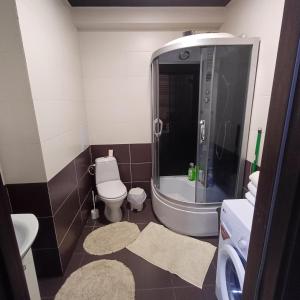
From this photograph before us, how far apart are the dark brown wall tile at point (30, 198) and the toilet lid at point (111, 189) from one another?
0.79 meters

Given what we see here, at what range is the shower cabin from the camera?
175 centimetres

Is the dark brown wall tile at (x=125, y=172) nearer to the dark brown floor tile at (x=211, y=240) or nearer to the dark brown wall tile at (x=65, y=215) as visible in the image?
the dark brown wall tile at (x=65, y=215)

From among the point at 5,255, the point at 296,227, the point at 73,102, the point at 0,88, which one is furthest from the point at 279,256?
the point at 73,102

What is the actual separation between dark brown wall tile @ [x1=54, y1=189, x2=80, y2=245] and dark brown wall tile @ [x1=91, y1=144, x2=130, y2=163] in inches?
29.0

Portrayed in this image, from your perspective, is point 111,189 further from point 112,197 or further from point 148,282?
point 148,282

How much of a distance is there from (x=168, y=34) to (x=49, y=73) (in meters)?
1.55

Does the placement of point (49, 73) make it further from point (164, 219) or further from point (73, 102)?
point (164, 219)

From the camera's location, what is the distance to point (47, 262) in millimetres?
1538

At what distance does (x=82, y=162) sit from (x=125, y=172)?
0.68 m

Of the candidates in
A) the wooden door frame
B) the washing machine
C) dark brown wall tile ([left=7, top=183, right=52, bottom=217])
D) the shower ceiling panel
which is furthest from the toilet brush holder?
the shower ceiling panel

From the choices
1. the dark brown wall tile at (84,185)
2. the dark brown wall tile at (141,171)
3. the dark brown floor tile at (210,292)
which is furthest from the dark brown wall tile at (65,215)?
the dark brown floor tile at (210,292)

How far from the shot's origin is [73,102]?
2010mm

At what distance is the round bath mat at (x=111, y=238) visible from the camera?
6.09 feet

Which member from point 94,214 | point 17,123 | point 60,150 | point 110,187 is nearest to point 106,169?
point 110,187
